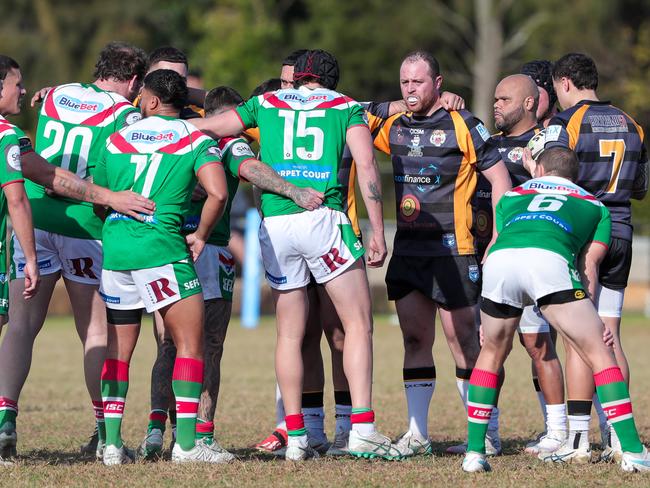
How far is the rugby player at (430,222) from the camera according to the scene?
302 inches

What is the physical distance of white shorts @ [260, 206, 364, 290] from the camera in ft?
23.8

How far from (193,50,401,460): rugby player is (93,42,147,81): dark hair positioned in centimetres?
72

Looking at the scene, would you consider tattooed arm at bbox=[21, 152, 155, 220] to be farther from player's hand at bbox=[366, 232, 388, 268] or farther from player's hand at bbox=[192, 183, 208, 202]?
player's hand at bbox=[366, 232, 388, 268]

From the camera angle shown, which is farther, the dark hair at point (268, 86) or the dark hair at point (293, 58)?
the dark hair at point (268, 86)

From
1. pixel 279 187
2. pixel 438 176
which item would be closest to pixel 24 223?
pixel 279 187

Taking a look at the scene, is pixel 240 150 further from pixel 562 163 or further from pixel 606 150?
pixel 606 150

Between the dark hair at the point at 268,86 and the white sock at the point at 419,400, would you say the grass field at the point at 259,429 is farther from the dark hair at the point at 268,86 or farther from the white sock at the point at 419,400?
the dark hair at the point at 268,86

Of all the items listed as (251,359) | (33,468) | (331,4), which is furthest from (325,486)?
(331,4)

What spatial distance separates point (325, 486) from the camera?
6.28 meters

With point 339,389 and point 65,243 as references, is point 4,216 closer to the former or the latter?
point 65,243

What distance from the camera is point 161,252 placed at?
690cm

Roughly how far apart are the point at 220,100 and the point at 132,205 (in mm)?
1299

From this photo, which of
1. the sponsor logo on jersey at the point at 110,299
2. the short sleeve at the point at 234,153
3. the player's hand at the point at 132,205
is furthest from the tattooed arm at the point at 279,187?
the sponsor logo on jersey at the point at 110,299

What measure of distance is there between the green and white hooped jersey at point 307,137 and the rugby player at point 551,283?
1093 millimetres
